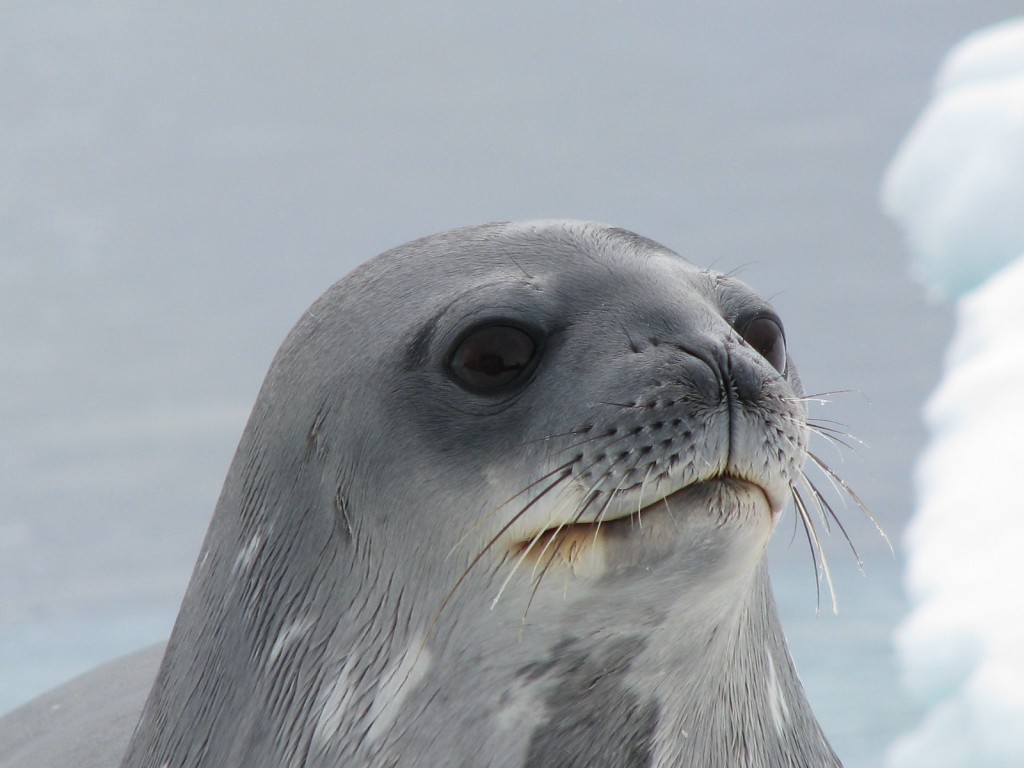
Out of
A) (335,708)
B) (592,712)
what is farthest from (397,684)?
(592,712)

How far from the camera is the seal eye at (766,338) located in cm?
150

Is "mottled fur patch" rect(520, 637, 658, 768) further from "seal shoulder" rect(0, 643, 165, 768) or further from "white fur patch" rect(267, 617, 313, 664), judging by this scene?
"seal shoulder" rect(0, 643, 165, 768)

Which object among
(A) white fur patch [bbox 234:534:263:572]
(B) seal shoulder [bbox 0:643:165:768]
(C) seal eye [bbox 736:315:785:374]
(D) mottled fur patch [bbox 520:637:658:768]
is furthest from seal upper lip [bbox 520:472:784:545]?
(B) seal shoulder [bbox 0:643:165:768]

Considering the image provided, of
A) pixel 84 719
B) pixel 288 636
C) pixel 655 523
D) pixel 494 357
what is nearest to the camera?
pixel 655 523

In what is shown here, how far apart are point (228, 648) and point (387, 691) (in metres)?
0.26

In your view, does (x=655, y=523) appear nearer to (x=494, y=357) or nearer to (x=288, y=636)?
(x=494, y=357)

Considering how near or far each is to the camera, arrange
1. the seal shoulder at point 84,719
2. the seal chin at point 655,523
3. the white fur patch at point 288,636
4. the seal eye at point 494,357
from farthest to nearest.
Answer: the seal shoulder at point 84,719
the white fur patch at point 288,636
the seal eye at point 494,357
the seal chin at point 655,523

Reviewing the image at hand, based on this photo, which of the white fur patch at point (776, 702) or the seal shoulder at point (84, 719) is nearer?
the white fur patch at point (776, 702)

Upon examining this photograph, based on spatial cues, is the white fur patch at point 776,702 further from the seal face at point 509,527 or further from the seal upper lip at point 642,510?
the seal upper lip at point 642,510

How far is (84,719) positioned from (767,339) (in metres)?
1.94

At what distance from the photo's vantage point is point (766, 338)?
1.52 meters

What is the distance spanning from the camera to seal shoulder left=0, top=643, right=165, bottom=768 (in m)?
2.48

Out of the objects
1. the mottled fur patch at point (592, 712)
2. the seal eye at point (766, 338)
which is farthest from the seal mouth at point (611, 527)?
the seal eye at point (766, 338)

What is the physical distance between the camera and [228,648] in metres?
1.54
